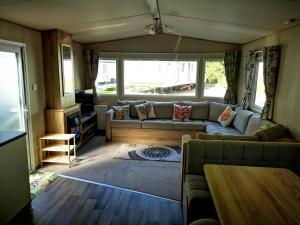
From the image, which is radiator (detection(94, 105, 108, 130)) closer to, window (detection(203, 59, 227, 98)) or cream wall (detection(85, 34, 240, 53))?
cream wall (detection(85, 34, 240, 53))

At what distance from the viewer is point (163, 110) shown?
5.79 m

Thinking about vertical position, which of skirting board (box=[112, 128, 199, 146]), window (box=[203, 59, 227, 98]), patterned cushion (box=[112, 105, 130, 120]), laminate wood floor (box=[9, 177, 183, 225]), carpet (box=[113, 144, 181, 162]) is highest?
window (box=[203, 59, 227, 98])

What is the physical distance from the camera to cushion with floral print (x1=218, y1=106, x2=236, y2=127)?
16.4 ft

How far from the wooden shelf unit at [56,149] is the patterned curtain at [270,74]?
343 cm

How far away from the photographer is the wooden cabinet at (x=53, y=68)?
4102 millimetres

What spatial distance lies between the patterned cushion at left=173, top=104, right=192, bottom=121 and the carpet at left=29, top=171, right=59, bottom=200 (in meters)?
3.03

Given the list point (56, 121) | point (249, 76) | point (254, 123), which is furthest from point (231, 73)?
point (56, 121)

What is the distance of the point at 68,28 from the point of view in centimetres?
420

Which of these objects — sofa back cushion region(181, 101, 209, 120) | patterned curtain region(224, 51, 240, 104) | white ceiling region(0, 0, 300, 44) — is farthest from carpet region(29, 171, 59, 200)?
patterned curtain region(224, 51, 240, 104)

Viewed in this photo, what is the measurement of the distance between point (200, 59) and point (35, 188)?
188 inches

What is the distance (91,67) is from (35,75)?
2.33 meters

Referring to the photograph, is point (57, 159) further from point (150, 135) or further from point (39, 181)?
point (150, 135)

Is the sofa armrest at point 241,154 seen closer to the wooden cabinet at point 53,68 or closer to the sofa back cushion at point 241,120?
the sofa back cushion at point 241,120

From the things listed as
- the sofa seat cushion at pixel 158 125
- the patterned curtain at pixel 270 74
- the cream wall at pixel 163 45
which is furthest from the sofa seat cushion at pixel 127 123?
the patterned curtain at pixel 270 74
